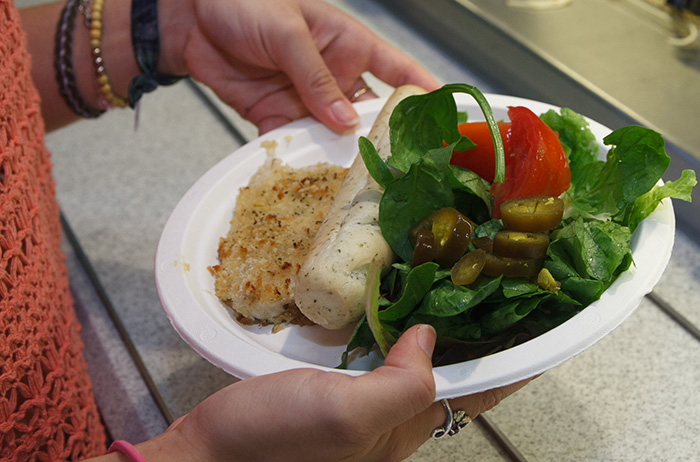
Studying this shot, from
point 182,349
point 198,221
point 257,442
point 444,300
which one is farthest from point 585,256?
point 182,349

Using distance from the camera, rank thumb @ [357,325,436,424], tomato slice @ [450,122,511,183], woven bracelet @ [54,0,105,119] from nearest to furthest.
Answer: thumb @ [357,325,436,424] < tomato slice @ [450,122,511,183] < woven bracelet @ [54,0,105,119]

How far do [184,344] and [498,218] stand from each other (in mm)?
663

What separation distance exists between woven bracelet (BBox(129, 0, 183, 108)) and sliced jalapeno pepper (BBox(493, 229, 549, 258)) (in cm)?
98

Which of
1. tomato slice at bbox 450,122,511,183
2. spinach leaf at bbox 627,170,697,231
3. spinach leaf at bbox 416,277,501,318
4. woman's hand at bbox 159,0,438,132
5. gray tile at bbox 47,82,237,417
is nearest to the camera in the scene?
spinach leaf at bbox 416,277,501,318

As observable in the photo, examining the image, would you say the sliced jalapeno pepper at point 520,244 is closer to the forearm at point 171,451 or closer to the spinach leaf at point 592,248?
the spinach leaf at point 592,248

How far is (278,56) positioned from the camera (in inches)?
54.3

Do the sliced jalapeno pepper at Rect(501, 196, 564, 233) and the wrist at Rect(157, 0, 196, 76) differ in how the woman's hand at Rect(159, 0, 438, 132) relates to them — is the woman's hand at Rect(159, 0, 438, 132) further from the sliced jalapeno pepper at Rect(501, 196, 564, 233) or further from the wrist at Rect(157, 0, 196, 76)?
the sliced jalapeno pepper at Rect(501, 196, 564, 233)

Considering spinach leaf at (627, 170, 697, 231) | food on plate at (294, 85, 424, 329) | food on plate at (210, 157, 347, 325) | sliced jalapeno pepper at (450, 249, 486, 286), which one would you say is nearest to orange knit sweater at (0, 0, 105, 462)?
food on plate at (210, 157, 347, 325)

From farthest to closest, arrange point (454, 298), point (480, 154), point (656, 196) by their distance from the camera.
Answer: point (480, 154), point (656, 196), point (454, 298)

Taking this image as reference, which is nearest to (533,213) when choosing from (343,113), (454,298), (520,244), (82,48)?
(520,244)

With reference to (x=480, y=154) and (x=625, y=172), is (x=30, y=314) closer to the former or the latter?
(x=480, y=154)

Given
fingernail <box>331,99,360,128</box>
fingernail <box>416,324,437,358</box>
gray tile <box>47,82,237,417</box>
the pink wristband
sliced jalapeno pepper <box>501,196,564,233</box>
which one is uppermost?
sliced jalapeno pepper <box>501,196,564,233</box>

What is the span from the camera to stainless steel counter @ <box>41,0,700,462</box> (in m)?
0.97

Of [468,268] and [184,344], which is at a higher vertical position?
[468,268]
